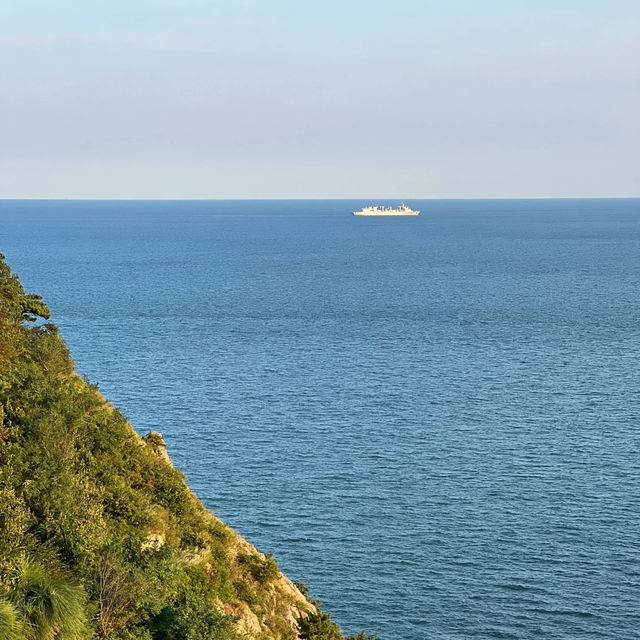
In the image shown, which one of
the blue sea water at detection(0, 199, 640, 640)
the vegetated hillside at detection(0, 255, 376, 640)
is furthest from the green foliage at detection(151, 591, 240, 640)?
the blue sea water at detection(0, 199, 640, 640)

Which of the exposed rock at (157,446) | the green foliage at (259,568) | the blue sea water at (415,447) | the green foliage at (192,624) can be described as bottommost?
the blue sea water at (415,447)

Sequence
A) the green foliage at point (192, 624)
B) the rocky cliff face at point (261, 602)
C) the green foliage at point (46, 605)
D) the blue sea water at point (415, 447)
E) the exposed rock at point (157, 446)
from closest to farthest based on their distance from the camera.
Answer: the green foliage at point (46, 605) < the green foliage at point (192, 624) < the rocky cliff face at point (261, 602) < the exposed rock at point (157, 446) < the blue sea water at point (415, 447)

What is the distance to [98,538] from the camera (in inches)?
1213

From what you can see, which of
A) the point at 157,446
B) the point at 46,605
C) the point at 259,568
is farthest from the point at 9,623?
the point at 157,446

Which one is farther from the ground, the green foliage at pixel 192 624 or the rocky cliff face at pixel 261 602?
the green foliage at pixel 192 624

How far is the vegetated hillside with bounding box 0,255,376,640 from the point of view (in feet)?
90.3

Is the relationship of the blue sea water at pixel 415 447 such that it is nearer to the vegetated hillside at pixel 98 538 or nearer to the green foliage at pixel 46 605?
Result: the vegetated hillside at pixel 98 538

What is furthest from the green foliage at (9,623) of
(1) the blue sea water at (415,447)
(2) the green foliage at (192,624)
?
(1) the blue sea water at (415,447)

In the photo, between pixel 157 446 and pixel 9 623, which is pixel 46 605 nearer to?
pixel 9 623

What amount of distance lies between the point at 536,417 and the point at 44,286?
429 feet

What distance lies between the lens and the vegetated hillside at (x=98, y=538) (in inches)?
1083

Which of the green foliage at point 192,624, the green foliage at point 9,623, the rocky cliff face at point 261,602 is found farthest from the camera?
the rocky cliff face at point 261,602

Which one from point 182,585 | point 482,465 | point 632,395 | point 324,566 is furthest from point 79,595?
point 632,395

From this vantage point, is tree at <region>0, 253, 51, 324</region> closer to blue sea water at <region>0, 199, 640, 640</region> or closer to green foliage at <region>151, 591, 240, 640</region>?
green foliage at <region>151, 591, 240, 640</region>
